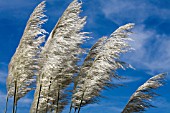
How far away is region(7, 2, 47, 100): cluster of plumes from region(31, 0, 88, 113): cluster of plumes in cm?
29

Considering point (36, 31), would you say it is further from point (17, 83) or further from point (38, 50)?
point (17, 83)

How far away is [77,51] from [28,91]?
1.54 metres

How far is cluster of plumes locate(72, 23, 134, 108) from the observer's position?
305 inches

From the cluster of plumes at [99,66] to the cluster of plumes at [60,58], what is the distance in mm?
349

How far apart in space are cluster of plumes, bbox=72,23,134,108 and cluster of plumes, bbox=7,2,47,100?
110 cm

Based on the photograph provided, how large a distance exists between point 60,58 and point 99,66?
2.84ft

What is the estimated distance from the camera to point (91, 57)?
816 cm

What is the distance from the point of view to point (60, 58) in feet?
24.5

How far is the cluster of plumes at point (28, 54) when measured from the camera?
7.80 metres

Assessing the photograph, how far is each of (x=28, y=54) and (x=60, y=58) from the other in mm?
810

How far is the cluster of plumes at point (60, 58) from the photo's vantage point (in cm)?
743

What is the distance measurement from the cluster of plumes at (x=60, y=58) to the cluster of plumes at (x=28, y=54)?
29 cm

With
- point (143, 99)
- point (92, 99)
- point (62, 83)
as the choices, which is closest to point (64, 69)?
point (62, 83)

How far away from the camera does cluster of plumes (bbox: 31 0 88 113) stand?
7430mm
